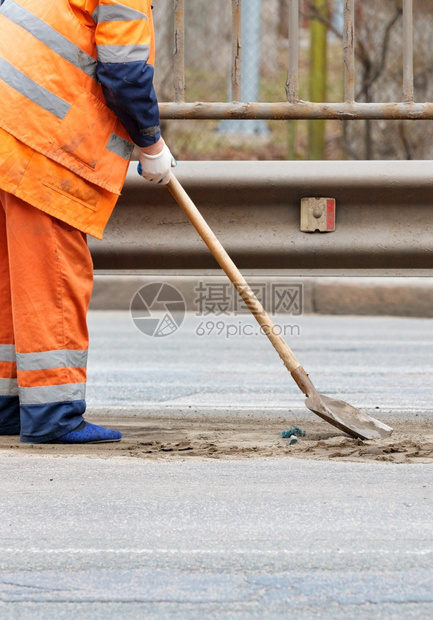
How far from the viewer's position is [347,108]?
13.8 feet

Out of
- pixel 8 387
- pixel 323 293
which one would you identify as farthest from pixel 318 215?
pixel 323 293

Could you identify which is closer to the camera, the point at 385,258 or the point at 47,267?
the point at 47,267

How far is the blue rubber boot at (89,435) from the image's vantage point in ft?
12.1

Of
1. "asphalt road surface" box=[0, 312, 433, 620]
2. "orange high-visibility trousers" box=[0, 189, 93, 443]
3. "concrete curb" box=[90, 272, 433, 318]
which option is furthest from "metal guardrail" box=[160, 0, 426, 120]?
"concrete curb" box=[90, 272, 433, 318]

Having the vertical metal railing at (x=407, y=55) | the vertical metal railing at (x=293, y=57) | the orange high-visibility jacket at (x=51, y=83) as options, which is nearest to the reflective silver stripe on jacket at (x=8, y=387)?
the orange high-visibility jacket at (x=51, y=83)

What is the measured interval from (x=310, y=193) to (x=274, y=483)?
4.67 ft

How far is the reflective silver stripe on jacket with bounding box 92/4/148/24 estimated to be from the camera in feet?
11.1

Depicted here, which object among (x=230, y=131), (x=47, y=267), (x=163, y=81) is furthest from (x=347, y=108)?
(x=230, y=131)

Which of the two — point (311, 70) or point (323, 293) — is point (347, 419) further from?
point (311, 70)

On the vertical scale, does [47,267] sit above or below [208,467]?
above

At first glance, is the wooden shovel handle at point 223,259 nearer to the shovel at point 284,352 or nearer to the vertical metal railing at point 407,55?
the shovel at point 284,352

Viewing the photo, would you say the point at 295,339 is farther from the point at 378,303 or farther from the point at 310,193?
the point at 310,193

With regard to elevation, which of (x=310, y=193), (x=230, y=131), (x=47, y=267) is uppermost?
(x=230, y=131)

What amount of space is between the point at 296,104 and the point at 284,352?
1019 mm
